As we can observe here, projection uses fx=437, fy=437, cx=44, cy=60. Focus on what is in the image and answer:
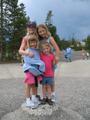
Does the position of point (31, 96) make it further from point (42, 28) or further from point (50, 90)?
point (42, 28)

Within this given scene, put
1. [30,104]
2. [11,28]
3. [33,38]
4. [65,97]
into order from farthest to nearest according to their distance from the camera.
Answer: [11,28]
[65,97]
[30,104]
[33,38]

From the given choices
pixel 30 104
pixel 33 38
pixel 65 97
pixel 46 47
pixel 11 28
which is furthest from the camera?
pixel 11 28

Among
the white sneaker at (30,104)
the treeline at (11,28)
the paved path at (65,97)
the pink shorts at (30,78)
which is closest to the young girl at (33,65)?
the pink shorts at (30,78)

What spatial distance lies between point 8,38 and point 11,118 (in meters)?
29.9

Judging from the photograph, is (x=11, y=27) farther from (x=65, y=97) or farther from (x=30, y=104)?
(x=30, y=104)

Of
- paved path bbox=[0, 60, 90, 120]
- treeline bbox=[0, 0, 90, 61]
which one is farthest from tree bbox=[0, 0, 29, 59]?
paved path bbox=[0, 60, 90, 120]

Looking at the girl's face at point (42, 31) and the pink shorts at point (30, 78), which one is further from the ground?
the girl's face at point (42, 31)

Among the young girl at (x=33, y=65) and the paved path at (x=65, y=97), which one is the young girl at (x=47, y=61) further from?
the paved path at (x=65, y=97)

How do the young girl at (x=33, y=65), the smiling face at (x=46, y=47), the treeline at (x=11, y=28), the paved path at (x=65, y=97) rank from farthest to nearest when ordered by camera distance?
the treeline at (x=11, y=28) < the paved path at (x=65, y=97) < the smiling face at (x=46, y=47) < the young girl at (x=33, y=65)

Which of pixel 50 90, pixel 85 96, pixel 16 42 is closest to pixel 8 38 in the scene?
pixel 16 42

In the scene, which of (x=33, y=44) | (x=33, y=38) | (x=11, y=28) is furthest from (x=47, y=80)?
(x=11, y=28)

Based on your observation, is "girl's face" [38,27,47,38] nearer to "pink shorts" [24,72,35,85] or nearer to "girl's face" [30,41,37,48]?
"girl's face" [30,41,37,48]

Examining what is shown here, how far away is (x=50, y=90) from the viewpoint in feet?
27.5

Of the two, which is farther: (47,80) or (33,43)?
(47,80)
